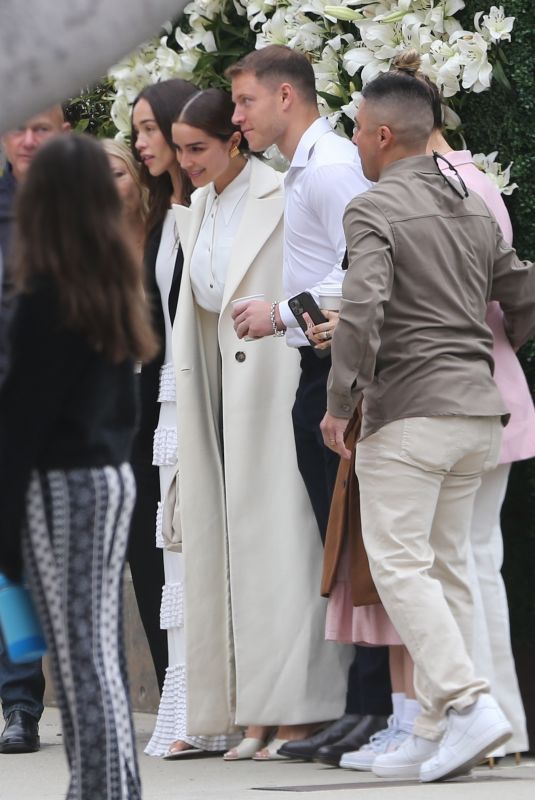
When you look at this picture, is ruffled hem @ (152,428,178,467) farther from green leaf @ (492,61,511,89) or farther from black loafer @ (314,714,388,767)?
green leaf @ (492,61,511,89)

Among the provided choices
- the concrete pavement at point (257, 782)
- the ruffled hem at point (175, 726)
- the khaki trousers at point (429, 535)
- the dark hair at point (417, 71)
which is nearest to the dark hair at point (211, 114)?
the dark hair at point (417, 71)

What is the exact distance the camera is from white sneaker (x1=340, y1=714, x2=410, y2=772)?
14.1 ft

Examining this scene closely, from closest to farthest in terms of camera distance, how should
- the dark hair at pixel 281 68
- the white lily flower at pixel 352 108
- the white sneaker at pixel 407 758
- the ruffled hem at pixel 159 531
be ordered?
1. the white sneaker at pixel 407 758
2. the dark hair at pixel 281 68
3. the white lily flower at pixel 352 108
4. the ruffled hem at pixel 159 531

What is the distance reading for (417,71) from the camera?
4.57m

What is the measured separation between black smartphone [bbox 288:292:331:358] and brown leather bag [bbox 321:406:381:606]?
0.28 m

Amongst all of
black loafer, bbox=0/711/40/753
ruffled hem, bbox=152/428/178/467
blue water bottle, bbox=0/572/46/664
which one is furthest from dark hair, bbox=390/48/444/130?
black loafer, bbox=0/711/40/753

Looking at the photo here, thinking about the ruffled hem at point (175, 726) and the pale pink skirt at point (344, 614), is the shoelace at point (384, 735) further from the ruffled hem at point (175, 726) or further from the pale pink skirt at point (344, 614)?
the ruffled hem at point (175, 726)

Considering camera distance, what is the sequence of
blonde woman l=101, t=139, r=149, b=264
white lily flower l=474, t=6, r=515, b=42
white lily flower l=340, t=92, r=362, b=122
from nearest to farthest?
white lily flower l=474, t=6, r=515, b=42
white lily flower l=340, t=92, r=362, b=122
blonde woman l=101, t=139, r=149, b=264

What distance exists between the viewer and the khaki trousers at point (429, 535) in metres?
3.91

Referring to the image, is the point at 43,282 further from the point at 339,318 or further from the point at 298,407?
the point at 298,407

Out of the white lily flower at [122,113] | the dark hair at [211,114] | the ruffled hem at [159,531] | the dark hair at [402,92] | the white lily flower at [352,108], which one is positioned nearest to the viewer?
the dark hair at [402,92]

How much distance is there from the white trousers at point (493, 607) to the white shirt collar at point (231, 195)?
1.25 m

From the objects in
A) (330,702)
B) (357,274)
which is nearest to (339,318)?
(357,274)

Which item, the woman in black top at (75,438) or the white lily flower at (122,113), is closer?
the woman in black top at (75,438)
